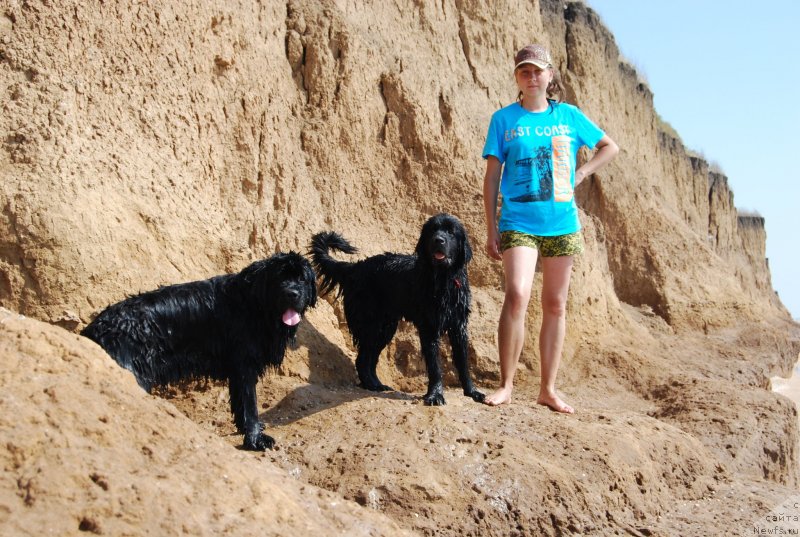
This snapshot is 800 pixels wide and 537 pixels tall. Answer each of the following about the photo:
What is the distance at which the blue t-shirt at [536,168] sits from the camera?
18.5 feet

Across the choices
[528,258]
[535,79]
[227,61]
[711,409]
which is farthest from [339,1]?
[711,409]

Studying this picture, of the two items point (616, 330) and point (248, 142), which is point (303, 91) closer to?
point (248, 142)

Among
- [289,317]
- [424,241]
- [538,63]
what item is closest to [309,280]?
[289,317]

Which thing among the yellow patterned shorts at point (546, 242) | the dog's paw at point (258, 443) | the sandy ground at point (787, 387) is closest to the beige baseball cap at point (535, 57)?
the yellow patterned shorts at point (546, 242)

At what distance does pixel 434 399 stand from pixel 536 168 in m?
1.83

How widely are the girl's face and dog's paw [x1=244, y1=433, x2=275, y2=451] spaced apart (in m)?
3.02

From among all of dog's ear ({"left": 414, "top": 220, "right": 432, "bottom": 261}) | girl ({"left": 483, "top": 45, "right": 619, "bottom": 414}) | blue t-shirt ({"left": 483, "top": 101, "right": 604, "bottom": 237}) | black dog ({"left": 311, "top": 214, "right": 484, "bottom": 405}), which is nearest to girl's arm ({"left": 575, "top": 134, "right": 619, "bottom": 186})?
girl ({"left": 483, "top": 45, "right": 619, "bottom": 414})

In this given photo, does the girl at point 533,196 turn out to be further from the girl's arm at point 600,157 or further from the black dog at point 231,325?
the black dog at point 231,325

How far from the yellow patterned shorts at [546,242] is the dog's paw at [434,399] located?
1.19 m

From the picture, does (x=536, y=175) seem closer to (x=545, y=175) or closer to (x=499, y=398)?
(x=545, y=175)

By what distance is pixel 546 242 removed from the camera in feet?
18.7

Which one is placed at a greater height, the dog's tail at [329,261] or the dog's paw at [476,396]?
the dog's tail at [329,261]

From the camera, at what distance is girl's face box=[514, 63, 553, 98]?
5730 millimetres

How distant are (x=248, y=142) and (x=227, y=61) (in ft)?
2.63
